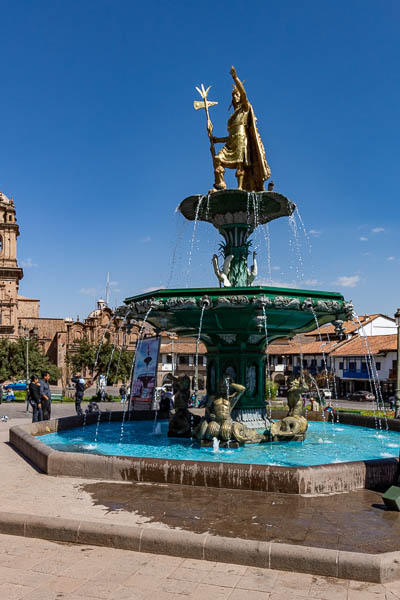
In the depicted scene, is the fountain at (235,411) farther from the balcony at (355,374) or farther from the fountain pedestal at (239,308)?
the balcony at (355,374)

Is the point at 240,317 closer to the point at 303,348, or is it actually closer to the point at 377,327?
the point at 303,348

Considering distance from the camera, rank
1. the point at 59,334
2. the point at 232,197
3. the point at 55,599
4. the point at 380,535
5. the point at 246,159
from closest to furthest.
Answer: the point at 55,599 < the point at 380,535 < the point at 232,197 < the point at 246,159 < the point at 59,334

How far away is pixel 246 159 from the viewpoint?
13.0 metres

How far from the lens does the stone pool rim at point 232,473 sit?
22.7 ft

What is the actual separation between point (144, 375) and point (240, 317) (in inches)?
326

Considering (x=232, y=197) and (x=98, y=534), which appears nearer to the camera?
(x=98, y=534)

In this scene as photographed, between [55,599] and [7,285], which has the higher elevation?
[7,285]

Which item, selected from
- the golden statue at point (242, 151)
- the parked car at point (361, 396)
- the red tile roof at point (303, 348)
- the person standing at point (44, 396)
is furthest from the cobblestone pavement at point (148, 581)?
the red tile roof at point (303, 348)


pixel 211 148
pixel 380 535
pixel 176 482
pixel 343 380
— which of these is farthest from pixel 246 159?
pixel 343 380

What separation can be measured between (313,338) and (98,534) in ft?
216

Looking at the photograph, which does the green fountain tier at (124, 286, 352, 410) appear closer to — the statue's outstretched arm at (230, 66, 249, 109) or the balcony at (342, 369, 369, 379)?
the statue's outstretched arm at (230, 66, 249, 109)

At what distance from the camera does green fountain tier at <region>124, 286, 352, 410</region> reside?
9961 mm

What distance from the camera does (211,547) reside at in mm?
4824

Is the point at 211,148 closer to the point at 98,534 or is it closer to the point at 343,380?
the point at 98,534
